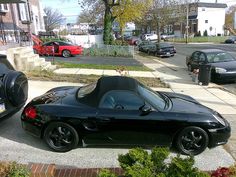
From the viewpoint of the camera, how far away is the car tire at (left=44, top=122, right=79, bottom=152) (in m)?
4.64

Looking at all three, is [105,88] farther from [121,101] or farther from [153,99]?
[153,99]

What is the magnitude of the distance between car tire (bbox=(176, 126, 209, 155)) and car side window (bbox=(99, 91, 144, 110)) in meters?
0.95

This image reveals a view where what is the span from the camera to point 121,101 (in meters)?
4.73

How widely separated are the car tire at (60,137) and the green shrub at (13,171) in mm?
1434

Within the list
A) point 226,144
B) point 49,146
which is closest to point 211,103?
point 226,144

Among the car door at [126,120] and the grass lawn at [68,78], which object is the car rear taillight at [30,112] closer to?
the car door at [126,120]

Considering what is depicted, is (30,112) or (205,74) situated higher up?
(30,112)

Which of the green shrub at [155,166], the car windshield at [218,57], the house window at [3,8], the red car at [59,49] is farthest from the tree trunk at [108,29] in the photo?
the green shrub at [155,166]

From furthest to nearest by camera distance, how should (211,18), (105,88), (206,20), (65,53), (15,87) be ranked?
(211,18) → (206,20) → (65,53) → (15,87) → (105,88)

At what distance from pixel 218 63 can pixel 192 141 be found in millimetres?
8713

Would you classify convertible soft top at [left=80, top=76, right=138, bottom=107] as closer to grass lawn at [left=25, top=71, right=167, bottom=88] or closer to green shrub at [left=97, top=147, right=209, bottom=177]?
green shrub at [left=97, top=147, right=209, bottom=177]

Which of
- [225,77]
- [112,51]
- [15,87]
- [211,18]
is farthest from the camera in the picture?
[211,18]

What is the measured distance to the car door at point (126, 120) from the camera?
4.61 meters

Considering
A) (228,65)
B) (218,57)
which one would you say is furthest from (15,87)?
(218,57)
